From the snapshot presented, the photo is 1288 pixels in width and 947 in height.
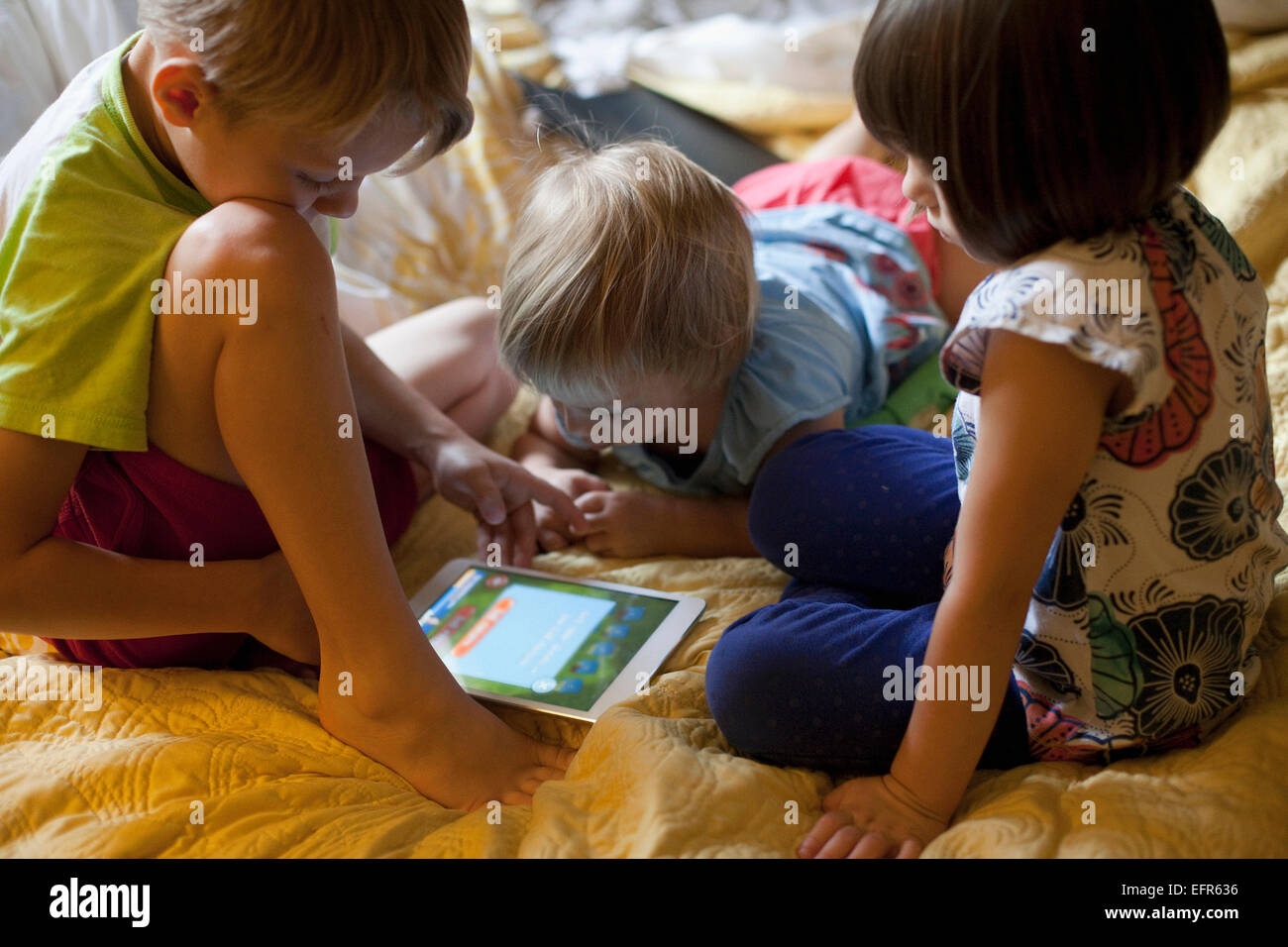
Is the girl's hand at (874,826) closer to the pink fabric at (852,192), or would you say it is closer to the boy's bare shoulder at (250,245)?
the boy's bare shoulder at (250,245)

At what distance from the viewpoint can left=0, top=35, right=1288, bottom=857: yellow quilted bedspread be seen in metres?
0.66

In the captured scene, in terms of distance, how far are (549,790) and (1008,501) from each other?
37 centimetres

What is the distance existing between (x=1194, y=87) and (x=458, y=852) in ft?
2.10

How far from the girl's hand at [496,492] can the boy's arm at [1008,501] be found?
0.48 meters

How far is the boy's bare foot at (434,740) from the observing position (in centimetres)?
79

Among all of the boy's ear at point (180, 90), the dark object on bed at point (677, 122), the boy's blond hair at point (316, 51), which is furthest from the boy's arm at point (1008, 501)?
the dark object on bed at point (677, 122)

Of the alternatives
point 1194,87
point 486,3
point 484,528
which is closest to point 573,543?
point 484,528

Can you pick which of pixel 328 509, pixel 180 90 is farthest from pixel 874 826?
pixel 180 90

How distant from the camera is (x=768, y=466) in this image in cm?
96

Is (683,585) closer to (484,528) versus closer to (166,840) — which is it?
(484,528)

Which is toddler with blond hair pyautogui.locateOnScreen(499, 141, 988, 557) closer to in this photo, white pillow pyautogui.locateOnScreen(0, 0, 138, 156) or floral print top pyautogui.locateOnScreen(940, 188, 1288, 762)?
floral print top pyautogui.locateOnScreen(940, 188, 1288, 762)

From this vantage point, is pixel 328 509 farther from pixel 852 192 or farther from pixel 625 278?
pixel 852 192

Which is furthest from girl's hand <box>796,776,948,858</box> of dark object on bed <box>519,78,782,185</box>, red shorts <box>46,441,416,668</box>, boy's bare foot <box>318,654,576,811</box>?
dark object on bed <box>519,78,782,185</box>

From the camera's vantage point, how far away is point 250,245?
0.72m
